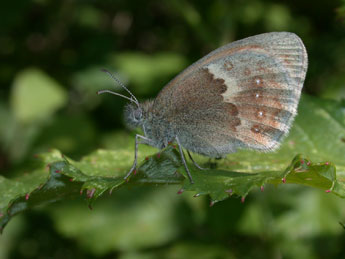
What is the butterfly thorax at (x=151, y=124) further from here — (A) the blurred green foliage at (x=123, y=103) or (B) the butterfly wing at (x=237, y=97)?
(A) the blurred green foliage at (x=123, y=103)

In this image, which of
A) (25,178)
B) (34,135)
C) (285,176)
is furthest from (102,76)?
(285,176)

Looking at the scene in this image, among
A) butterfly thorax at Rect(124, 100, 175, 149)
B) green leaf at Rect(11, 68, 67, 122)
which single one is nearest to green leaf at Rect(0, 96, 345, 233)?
butterfly thorax at Rect(124, 100, 175, 149)

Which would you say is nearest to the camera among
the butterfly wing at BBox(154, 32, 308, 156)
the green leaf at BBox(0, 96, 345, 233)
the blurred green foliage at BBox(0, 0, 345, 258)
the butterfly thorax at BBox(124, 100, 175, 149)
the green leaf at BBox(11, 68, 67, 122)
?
the green leaf at BBox(0, 96, 345, 233)

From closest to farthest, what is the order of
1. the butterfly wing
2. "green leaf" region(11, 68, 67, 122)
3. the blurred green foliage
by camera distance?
1. the butterfly wing
2. the blurred green foliage
3. "green leaf" region(11, 68, 67, 122)

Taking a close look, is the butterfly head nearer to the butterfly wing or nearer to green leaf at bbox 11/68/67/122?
the butterfly wing

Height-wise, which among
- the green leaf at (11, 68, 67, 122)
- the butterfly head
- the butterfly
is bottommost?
the green leaf at (11, 68, 67, 122)

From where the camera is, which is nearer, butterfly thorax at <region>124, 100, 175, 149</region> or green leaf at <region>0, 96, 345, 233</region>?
green leaf at <region>0, 96, 345, 233</region>

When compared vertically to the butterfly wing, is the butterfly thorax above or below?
below
